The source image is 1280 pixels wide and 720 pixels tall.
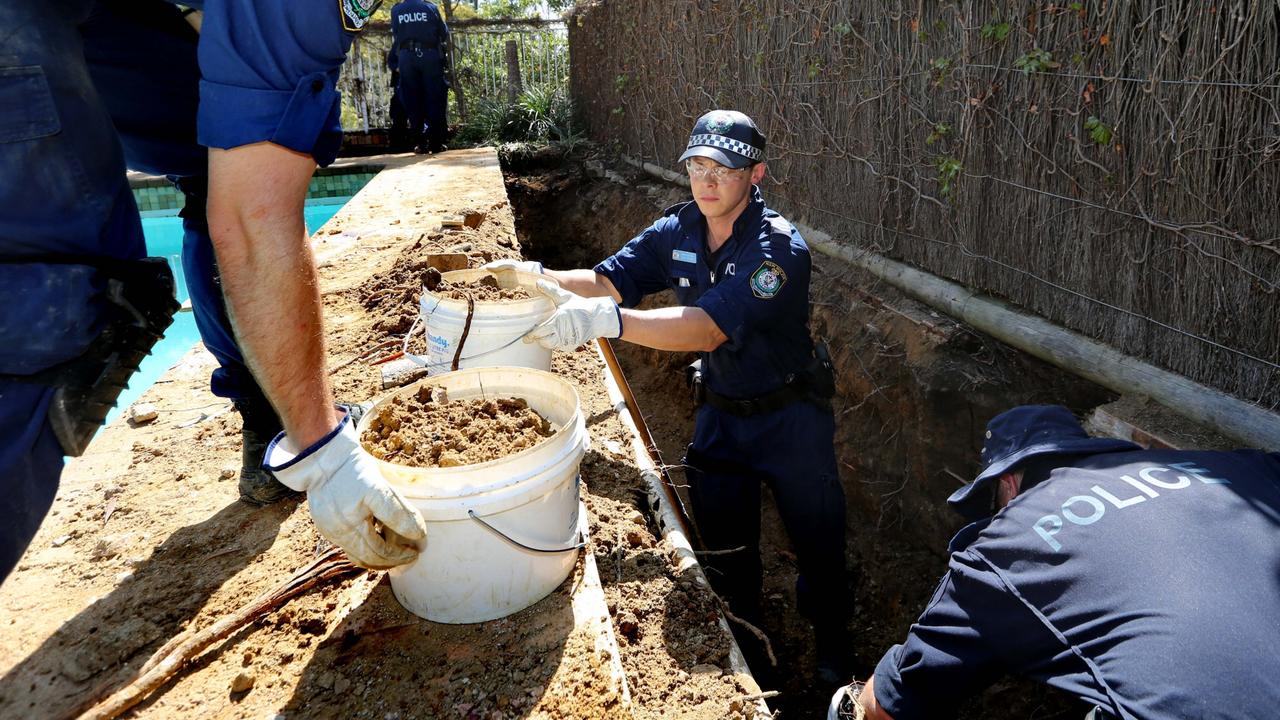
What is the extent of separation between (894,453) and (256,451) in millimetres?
2764

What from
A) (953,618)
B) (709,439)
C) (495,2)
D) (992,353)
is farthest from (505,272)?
(495,2)

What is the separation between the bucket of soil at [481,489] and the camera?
1649 mm

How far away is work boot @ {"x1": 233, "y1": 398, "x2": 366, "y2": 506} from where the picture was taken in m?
2.32

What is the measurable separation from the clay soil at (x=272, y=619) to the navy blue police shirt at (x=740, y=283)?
599 millimetres

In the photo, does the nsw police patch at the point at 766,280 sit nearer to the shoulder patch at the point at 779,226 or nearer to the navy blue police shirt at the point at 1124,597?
the shoulder patch at the point at 779,226

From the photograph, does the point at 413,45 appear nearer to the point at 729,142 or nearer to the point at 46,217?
the point at 729,142

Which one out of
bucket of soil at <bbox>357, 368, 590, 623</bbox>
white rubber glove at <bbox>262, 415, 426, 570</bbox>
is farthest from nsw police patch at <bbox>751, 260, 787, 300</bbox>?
white rubber glove at <bbox>262, 415, 426, 570</bbox>

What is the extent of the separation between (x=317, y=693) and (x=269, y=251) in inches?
37.3

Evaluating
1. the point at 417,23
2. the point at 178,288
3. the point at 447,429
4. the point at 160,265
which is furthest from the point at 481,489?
the point at 417,23

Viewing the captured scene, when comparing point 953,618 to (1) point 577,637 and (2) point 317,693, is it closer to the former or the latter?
(1) point 577,637

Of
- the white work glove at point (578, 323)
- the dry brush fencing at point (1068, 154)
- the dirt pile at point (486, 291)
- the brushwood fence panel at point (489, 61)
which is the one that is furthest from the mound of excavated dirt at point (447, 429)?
the brushwood fence panel at point (489, 61)

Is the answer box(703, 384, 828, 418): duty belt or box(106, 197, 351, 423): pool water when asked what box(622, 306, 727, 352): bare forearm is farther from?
box(106, 197, 351, 423): pool water

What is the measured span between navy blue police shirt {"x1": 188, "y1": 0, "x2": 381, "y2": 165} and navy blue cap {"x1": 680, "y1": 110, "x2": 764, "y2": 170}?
1563 millimetres

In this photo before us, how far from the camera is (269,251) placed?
1.40 m
